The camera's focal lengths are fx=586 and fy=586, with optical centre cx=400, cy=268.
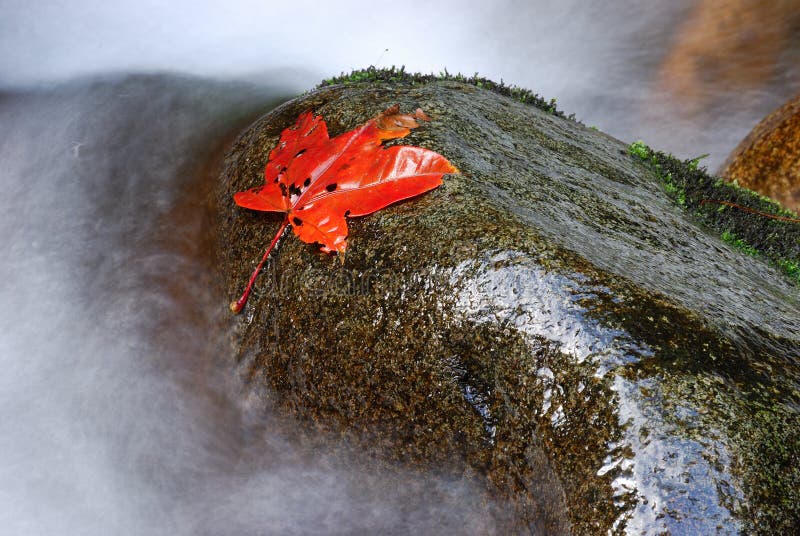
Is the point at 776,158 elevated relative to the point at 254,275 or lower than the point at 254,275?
elevated

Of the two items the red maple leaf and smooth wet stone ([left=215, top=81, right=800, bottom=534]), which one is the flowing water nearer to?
smooth wet stone ([left=215, top=81, right=800, bottom=534])

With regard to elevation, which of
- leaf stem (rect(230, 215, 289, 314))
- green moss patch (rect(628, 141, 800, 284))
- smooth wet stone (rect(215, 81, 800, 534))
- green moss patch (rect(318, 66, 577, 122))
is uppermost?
green moss patch (rect(318, 66, 577, 122))

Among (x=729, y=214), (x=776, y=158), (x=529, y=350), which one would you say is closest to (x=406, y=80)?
(x=729, y=214)

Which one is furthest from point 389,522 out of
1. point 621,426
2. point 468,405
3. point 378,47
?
point 378,47

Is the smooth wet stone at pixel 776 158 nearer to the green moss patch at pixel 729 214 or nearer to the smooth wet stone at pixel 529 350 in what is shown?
the green moss patch at pixel 729 214

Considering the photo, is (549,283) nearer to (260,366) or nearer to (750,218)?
(260,366)

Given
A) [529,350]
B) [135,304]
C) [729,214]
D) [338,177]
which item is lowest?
[529,350]

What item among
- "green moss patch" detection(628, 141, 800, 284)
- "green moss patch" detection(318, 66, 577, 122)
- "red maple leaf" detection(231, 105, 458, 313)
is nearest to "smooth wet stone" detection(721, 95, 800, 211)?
"green moss patch" detection(628, 141, 800, 284)

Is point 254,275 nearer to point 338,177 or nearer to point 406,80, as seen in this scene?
point 338,177

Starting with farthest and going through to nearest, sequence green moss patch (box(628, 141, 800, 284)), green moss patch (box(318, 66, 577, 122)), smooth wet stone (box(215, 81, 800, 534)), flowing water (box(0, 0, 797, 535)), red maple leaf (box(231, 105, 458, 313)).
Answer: green moss patch (box(318, 66, 577, 122)) → green moss patch (box(628, 141, 800, 284)) → flowing water (box(0, 0, 797, 535)) → red maple leaf (box(231, 105, 458, 313)) → smooth wet stone (box(215, 81, 800, 534))
